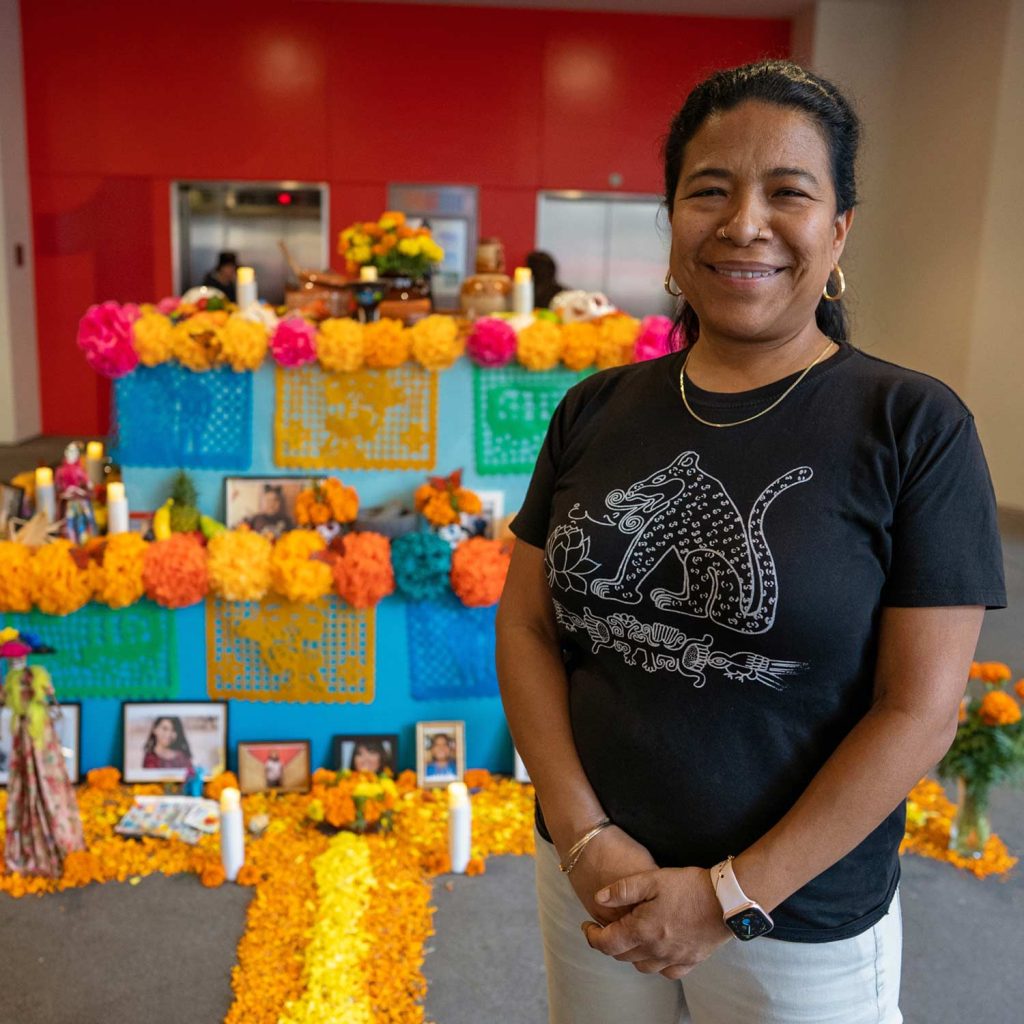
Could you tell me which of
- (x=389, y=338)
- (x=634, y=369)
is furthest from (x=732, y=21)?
(x=634, y=369)

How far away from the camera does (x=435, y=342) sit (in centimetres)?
298

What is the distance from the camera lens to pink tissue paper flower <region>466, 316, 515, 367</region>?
3.01 m

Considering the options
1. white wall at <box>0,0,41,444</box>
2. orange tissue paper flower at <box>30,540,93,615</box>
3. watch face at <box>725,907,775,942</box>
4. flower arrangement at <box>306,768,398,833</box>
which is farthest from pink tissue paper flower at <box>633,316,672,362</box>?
white wall at <box>0,0,41,444</box>

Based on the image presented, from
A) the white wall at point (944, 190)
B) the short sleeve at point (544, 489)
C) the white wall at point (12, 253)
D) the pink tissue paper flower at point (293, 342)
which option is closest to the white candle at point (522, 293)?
the pink tissue paper flower at point (293, 342)

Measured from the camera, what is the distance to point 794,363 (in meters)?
1.10

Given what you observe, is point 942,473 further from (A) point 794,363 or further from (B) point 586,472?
(B) point 586,472

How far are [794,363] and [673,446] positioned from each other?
154mm

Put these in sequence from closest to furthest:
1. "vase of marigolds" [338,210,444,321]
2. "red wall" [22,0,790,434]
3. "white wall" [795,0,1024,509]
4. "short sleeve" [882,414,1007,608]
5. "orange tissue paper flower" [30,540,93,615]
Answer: "short sleeve" [882,414,1007,608] < "orange tissue paper flower" [30,540,93,615] < "vase of marigolds" [338,210,444,321] < "white wall" [795,0,1024,509] < "red wall" [22,0,790,434]

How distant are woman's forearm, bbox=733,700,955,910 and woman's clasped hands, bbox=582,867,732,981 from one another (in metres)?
0.05

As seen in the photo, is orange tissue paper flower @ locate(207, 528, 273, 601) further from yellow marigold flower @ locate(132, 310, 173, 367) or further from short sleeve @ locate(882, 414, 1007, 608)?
short sleeve @ locate(882, 414, 1007, 608)

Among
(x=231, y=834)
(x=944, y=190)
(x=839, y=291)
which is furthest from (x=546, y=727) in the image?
(x=944, y=190)

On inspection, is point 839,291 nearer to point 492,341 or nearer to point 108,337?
point 492,341

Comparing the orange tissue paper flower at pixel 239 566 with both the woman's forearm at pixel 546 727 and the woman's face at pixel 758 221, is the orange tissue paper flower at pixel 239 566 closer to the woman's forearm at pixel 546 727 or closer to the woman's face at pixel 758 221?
the woman's forearm at pixel 546 727

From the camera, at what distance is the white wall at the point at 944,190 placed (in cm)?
659
